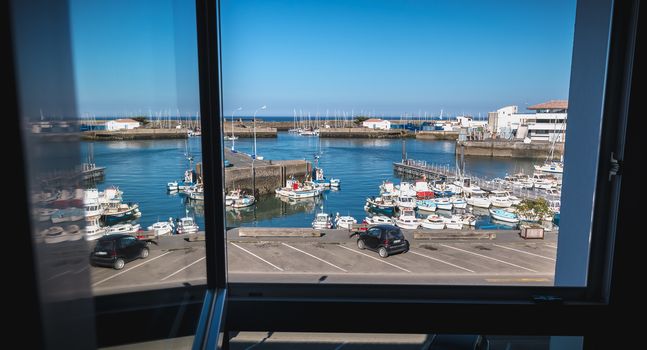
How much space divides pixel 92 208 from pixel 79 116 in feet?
0.26

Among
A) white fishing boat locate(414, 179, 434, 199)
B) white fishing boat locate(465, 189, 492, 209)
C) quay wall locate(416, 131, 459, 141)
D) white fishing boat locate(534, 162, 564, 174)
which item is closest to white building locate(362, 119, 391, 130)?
quay wall locate(416, 131, 459, 141)

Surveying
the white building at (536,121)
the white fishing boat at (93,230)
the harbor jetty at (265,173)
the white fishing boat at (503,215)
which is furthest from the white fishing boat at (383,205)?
the white fishing boat at (93,230)

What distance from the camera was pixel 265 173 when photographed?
11.5 m

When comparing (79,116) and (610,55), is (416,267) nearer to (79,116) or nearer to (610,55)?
(610,55)

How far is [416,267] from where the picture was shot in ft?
8.46

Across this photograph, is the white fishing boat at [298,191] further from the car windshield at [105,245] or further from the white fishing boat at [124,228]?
the car windshield at [105,245]

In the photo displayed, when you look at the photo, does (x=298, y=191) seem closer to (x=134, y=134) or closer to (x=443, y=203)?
(x=443, y=203)

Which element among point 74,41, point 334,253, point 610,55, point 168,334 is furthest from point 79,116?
point 334,253

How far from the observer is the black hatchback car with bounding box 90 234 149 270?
12.2 inches

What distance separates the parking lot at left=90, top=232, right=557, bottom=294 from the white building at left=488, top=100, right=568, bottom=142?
87cm

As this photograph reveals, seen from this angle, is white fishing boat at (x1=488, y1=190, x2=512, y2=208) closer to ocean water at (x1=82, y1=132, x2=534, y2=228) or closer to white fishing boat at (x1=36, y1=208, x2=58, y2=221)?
ocean water at (x1=82, y1=132, x2=534, y2=228)

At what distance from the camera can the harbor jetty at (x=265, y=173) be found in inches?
421

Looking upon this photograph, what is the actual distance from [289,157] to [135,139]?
1334 centimetres

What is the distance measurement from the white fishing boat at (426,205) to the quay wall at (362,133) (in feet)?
30.1
